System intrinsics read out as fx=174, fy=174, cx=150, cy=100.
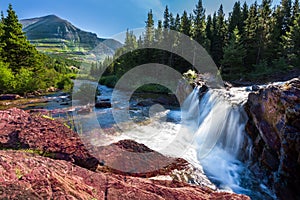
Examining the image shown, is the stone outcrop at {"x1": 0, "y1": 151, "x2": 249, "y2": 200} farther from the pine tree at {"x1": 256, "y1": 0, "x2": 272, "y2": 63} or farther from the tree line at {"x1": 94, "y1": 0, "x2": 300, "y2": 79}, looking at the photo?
the pine tree at {"x1": 256, "y1": 0, "x2": 272, "y2": 63}

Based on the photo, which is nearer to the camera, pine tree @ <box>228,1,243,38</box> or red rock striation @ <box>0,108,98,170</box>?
red rock striation @ <box>0,108,98,170</box>

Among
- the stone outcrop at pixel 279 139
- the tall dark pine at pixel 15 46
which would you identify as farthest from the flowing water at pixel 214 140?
the tall dark pine at pixel 15 46

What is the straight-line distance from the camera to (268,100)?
18.1 feet

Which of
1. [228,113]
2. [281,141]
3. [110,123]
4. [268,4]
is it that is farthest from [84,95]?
[268,4]

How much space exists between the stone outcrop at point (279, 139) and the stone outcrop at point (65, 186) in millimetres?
2604

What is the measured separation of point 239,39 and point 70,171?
27.3 meters

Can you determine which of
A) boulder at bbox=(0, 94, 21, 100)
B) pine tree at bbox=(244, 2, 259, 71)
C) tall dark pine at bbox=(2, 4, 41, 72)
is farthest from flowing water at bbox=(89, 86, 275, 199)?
tall dark pine at bbox=(2, 4, 41, 72)

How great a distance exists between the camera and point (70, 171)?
2.70 meters

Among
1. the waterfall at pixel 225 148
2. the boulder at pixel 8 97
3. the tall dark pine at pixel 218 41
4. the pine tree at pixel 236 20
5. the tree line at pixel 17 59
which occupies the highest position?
the pine tree at pixel 236 20

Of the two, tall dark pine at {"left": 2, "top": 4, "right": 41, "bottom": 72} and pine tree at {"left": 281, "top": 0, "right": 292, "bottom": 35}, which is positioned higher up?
pine tree at {"left": 281, "top": 0, "right": 292, "bottom": 35}

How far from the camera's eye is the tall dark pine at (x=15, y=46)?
22.6 meters

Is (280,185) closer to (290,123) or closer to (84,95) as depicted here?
(290,123)

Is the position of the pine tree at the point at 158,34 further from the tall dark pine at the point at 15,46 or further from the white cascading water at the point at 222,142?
the white cascading water at the point at 222,142

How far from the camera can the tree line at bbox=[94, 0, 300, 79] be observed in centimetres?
2166
